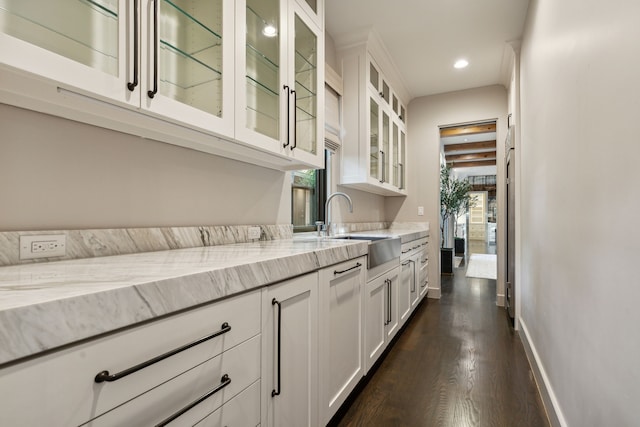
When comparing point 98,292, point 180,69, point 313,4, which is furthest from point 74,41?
point 313,4

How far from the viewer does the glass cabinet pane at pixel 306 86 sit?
1.81 metres

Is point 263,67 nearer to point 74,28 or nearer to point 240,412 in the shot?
point 74,28

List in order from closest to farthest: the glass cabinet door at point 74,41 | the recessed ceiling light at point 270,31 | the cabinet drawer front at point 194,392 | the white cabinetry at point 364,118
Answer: the cabinet drawer front at point 194,392
the glass cabinet door at point 74,41
the recessed ceiling light at point 270,31
the white cabinetry at point 364,118

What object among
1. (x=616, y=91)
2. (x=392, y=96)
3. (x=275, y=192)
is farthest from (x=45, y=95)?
(x=392, y=96)

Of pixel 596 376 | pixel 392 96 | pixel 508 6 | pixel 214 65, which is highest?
pixel 508 6

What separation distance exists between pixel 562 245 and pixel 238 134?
160cm

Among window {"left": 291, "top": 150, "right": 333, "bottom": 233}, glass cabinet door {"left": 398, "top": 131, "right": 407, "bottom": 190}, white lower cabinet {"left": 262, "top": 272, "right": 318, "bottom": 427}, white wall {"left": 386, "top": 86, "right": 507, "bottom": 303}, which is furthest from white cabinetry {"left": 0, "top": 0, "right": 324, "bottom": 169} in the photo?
white wall {"left": 386, "top": 86, "right": 507, "bottom": 303}

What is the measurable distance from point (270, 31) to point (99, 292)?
1.50 m

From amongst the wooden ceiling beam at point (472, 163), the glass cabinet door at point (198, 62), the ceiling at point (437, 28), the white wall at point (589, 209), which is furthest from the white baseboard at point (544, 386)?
the wooden ceiling beam at point (472, 163)

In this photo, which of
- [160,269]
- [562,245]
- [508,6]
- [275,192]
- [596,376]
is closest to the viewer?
[160,269]

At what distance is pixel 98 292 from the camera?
21.9 inches

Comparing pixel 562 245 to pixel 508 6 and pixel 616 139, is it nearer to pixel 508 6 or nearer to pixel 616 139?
pixel 616 139

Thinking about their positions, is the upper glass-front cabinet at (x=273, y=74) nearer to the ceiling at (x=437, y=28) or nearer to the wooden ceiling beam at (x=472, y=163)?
the ceiling at (x=437, y=28)

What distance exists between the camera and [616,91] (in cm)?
89
